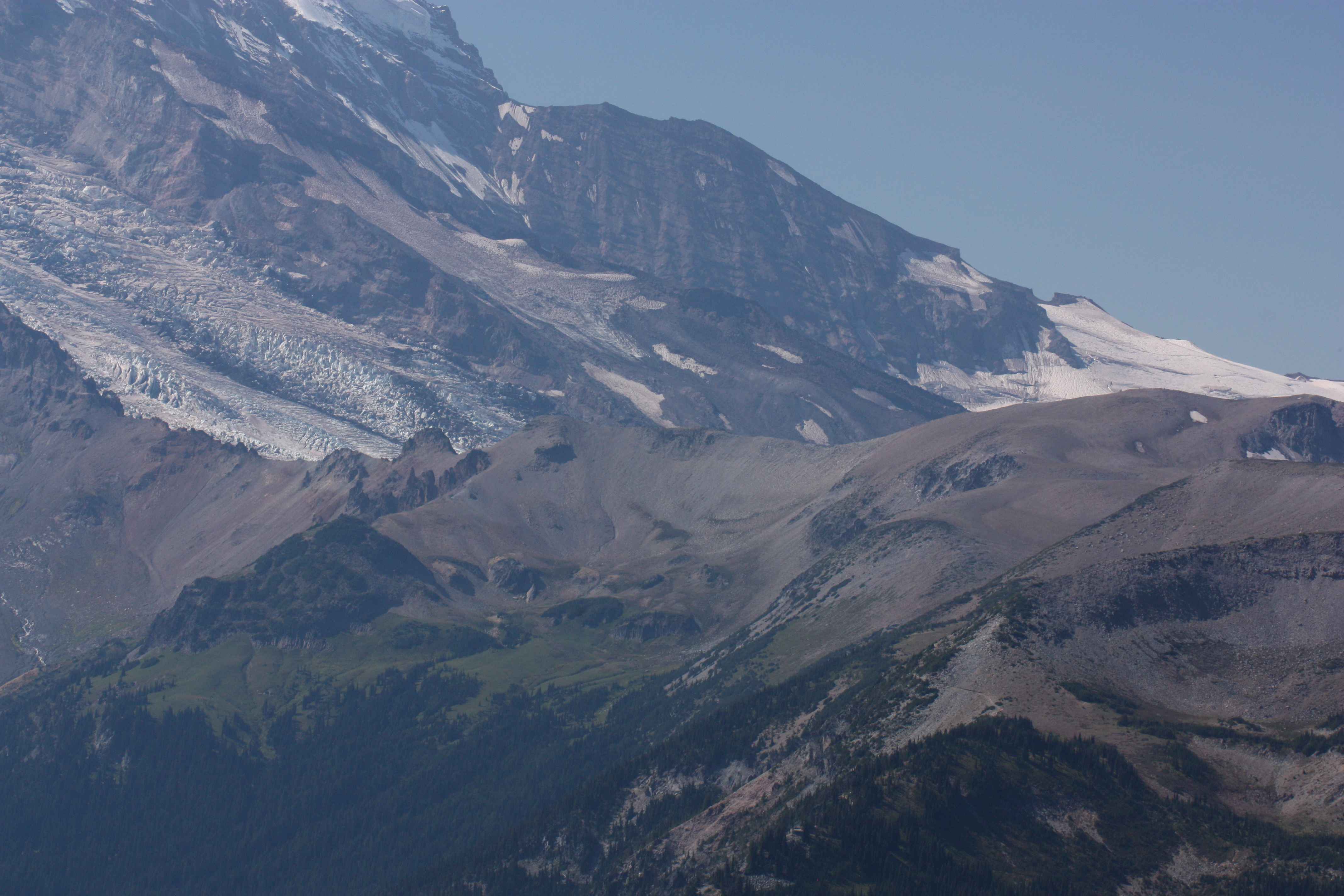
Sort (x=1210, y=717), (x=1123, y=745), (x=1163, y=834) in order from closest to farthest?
(x=1163, y=834) < (x=1123, y=745) < (x=1210, y=717)

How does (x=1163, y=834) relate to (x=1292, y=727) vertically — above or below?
below

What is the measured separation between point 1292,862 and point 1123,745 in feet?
82.2

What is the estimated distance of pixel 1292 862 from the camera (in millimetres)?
147500

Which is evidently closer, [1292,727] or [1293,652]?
[1292,727]

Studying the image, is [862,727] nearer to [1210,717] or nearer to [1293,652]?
[1210,717]

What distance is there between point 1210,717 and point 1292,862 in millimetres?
36378

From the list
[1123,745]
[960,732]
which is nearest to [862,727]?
[960,732]

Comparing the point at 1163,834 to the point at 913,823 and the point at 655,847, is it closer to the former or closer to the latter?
the point at 913,823

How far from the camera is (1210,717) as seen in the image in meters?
183

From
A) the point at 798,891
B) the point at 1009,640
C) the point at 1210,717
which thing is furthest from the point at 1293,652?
the point at 798,891

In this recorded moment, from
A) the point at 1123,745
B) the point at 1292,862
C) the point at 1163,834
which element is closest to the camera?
the point at 1292,862

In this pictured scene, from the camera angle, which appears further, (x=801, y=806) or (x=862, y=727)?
(x=862, y=727)

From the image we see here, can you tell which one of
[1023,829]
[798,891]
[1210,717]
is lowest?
[798,891]

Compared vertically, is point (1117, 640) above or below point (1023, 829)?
above
